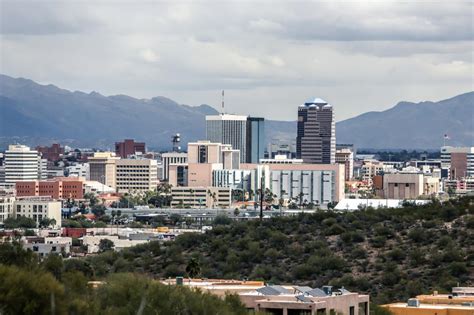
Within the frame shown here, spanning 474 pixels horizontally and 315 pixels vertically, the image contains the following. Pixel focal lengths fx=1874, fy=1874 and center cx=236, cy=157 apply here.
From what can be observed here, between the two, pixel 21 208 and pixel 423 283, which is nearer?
pixel 423 283

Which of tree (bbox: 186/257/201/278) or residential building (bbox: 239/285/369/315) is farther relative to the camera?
tree (bbox: 186/257/201/278)

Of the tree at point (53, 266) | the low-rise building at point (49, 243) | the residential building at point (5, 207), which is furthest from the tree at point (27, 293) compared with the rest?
the residential building at point (5, 207)

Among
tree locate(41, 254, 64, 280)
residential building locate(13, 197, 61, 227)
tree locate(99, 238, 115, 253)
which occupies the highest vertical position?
tree locate(41, 254, 64, 280)

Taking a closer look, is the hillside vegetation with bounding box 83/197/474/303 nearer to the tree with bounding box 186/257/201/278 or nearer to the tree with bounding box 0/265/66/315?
the tree with bounding box 186/257/201/278

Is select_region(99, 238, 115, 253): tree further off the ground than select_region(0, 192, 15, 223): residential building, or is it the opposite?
select_region(0, 192, 15, 223): residential building

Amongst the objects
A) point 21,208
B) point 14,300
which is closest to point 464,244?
point 14,300

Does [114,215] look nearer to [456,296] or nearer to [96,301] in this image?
[456,296]

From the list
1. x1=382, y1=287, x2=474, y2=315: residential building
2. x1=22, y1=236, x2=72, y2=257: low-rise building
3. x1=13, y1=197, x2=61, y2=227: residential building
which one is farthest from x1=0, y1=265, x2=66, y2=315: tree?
x1=13, y1=197, x2=61, y2=227: residential building
